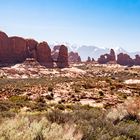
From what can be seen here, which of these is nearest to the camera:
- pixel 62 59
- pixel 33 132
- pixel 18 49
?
pixel 33 132

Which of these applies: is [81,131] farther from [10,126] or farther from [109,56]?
[109,56]

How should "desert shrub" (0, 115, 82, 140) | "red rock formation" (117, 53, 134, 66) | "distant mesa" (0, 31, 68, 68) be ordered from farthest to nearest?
1. "red rock formation" (117, 53, 134, 66)
2. "distant mesa" (0, 31, 68, 68)
3. "desert shrub" (0, 115, 82, 140)

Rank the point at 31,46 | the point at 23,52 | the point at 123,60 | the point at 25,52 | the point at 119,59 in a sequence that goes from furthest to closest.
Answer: the point at 123,60
the point at 119,59
the point at 31,46
the point at 25,52
the point at 23,52

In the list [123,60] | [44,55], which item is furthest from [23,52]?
[123,60]

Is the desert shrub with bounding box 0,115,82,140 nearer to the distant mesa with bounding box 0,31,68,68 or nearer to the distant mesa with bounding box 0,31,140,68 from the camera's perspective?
the distant mesa with bounding box 0,31,140,68

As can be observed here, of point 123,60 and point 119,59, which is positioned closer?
point 119,59

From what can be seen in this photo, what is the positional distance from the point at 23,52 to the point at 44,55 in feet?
24.9

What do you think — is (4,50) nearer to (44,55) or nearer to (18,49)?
(18,49)

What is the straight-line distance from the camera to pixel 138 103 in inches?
663

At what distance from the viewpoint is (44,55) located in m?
119

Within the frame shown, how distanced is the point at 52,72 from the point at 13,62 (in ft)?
56.0

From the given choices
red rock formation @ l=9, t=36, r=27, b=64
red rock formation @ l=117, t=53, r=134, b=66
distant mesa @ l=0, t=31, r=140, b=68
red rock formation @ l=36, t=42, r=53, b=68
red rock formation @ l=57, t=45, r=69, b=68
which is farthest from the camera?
red rock formation @ l=117, t=53, r=134, b=66

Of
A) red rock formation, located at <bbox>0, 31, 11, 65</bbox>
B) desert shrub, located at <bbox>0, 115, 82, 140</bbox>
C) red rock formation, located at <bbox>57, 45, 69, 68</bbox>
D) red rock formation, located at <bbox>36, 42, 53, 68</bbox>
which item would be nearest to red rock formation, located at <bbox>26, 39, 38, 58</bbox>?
red rock formation, located at <bbox>36, 42, 53, 68</bbox>

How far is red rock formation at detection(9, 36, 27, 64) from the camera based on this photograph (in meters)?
115
